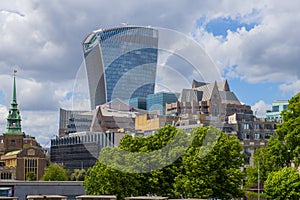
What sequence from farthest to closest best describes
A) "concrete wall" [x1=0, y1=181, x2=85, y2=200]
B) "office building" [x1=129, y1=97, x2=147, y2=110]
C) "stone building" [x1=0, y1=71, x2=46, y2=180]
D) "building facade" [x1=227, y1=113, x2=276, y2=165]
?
"stone building" [x1=0, y1=71, x2=46, y2=180] < "building facade" [x1=227, y1=113, x2=276, y2=165] < "office building" [x1=129, y1=97, x2=147, y2=110] < "concrete wall" [x1=0, y1=181, x2=85, y2=200]

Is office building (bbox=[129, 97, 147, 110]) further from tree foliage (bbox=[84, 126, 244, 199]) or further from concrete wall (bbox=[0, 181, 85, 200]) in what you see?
tree foliage (bbox=[84, 126, 244, 199])

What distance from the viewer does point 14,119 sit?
18888 cm

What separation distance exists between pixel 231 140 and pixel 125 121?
53.0 m

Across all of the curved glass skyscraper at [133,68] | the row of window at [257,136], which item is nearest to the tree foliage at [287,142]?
the curved glass skyscraper at [133,68]

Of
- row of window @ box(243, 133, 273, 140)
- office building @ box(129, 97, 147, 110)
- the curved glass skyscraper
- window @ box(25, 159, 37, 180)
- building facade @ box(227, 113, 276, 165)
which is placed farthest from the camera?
window @ box(25, 159, 37, 180)

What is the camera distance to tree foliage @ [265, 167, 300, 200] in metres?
52.8

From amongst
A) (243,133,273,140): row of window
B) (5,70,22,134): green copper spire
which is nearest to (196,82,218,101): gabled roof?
(243,133,273,140): row of window

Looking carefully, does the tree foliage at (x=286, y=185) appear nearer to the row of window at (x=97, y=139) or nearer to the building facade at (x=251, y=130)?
the row of window at (x=97, y=139)

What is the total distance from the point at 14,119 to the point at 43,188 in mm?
114103

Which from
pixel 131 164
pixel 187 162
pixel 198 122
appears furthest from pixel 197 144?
pixel 198 122

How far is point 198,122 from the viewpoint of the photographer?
92625 mm

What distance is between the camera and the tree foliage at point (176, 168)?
53.6 m

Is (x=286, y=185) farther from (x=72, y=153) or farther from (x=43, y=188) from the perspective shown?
(x=72, y=153)

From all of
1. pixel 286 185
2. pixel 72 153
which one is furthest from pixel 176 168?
pixel 72 153
